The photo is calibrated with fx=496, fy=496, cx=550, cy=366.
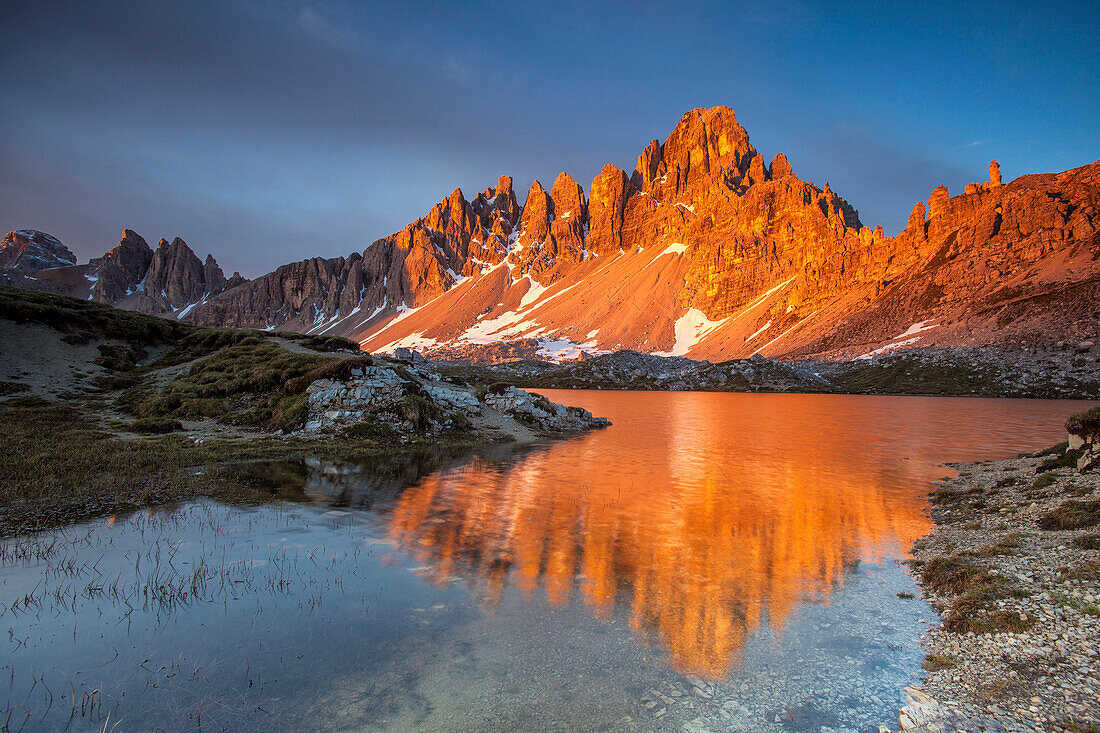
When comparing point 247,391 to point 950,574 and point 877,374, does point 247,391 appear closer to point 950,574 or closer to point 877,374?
point 950,574

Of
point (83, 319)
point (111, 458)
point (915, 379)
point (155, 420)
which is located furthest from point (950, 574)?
point (915, 379)

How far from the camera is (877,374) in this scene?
12081 cm

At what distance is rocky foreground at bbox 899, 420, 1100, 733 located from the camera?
242 inches

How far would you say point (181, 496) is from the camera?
53.2 feet

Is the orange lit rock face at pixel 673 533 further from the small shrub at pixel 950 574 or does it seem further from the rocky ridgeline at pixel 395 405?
the rocky ridgeline at pixel 395 405

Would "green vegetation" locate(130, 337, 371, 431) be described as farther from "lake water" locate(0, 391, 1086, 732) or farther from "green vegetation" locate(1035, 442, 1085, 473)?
"green vegetation" locate(1035, 442, 1085, 473)

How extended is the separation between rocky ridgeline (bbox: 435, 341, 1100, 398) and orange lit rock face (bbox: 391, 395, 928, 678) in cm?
9906

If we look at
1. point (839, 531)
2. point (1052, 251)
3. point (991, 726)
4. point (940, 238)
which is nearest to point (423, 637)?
point (991, 726)

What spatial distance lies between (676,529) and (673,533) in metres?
0.47

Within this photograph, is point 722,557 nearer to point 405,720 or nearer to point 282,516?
point 405,720

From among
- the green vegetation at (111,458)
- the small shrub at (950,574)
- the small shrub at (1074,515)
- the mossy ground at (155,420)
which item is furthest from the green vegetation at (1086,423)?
the mossy ground at (155,420)

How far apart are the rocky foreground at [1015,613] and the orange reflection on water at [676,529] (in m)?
1.78

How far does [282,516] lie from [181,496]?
4.24 metres

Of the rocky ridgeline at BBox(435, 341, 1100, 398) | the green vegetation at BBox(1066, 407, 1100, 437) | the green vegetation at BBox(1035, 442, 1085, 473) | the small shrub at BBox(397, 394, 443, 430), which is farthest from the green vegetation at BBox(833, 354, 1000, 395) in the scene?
the small shrub at BBox(397, 394, 443, 430)
